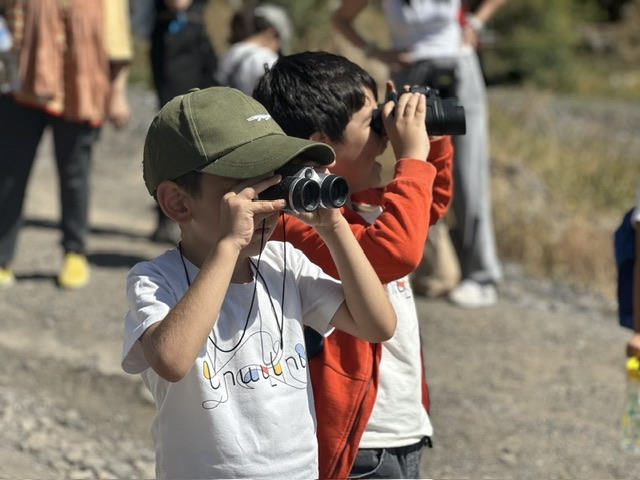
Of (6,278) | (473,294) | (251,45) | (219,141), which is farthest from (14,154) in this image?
(219,141)

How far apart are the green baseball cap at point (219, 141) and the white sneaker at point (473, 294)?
3.90 metres

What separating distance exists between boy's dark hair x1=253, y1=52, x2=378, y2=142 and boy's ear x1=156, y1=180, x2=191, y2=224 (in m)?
0.50

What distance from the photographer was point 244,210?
6.52 ft

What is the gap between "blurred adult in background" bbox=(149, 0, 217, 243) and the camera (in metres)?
6.29

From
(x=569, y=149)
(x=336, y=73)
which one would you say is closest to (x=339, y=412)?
(x=336, y=73)

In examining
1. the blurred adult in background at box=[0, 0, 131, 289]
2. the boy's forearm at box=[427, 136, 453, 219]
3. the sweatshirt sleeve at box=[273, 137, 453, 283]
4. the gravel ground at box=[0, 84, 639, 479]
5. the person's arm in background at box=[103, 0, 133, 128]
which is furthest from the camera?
the person's arm in background at box=[103, 0, 133, 128]

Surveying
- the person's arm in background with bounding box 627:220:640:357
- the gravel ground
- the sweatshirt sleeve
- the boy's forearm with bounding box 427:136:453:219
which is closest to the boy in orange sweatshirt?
the sweatshirt sleeve

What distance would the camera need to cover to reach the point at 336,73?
8.41ft

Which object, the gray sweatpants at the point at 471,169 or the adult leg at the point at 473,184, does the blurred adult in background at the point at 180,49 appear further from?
the adult leg at the point at 473,184

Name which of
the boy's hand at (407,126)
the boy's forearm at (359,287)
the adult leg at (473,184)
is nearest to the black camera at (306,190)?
the boy's forearm at (359,287)

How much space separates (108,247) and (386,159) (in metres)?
1.87

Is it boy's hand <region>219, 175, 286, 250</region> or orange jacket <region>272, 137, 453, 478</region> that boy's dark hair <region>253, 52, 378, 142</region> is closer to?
orange jacket <region>272, 137, 453, 478</region>

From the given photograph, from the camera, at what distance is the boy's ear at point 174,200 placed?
2.13 meters

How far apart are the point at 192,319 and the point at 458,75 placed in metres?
4.06
